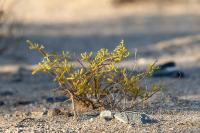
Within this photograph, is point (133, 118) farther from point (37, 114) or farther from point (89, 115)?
point (37, 114)

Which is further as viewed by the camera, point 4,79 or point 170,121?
point 4,79

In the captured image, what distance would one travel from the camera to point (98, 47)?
1823 centimetres

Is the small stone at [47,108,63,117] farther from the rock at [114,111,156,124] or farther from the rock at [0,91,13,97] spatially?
the rock at [0,91,13,97]

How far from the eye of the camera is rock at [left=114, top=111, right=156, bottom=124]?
25.4ft

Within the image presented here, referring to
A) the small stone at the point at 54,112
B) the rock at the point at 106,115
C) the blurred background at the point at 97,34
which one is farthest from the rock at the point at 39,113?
the blurred background at the point at 97,34

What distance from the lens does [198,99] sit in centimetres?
972

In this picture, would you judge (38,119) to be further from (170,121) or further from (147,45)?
(147,45)

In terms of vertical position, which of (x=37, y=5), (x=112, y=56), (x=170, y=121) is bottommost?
(x=170, y=121)

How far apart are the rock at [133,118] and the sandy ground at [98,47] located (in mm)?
74

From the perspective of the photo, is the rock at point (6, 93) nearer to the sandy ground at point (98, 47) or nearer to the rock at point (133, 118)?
the sandy ground at point (98, 47)

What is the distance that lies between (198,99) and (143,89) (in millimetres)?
1524

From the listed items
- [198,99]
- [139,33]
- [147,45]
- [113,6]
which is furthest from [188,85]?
[113,6]

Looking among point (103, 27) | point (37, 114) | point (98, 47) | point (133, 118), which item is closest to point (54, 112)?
point (37, 114)

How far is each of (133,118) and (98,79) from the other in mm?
687
